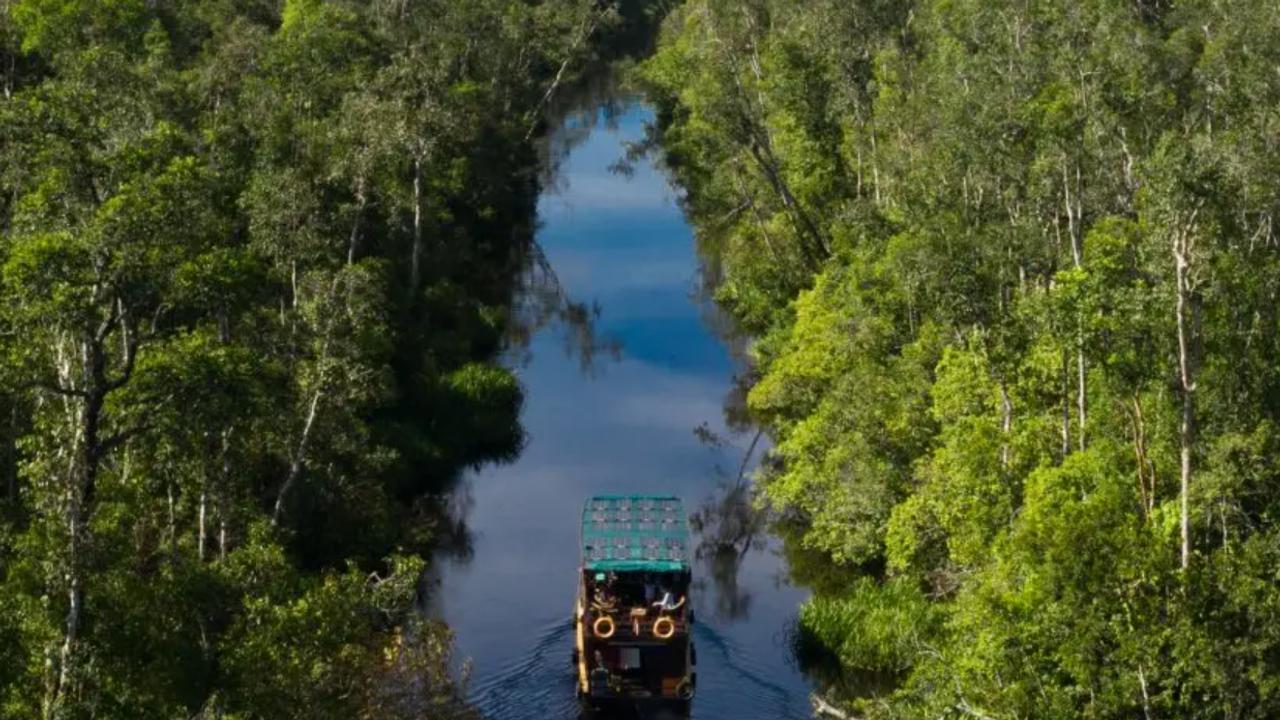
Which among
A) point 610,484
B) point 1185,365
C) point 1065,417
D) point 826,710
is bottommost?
point 826,710

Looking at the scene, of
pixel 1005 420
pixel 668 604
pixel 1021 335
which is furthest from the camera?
pixel 1021 335

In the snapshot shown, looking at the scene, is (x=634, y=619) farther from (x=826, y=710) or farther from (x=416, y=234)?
(x=416, y=234)

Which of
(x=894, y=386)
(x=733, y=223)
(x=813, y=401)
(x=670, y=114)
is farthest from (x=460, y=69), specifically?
(x=894, y=386)

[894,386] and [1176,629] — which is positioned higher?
[894,386]

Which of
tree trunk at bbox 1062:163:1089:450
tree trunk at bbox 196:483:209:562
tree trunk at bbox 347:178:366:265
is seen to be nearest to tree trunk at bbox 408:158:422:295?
tree trunk at bbox 347:178:366:265

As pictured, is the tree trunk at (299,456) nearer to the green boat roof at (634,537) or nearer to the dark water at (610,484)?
the dark water at (610,484)

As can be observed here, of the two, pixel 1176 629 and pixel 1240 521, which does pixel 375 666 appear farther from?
pixel 1240 521

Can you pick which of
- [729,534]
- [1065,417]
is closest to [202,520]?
[1065,417]

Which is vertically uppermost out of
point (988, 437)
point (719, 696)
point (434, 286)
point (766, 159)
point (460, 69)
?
point (460, 69)
